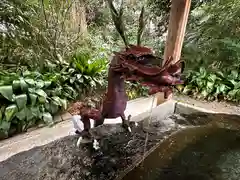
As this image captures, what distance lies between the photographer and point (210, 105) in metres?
3.73

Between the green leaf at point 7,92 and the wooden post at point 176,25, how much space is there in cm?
168

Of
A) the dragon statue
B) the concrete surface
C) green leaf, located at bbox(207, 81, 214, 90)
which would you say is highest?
the dragon statue

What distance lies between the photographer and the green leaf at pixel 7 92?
2.13 metres

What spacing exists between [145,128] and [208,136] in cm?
62

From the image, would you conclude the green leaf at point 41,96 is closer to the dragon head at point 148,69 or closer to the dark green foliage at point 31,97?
the dark green foliage at point 31,97

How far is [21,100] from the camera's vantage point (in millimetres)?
2203

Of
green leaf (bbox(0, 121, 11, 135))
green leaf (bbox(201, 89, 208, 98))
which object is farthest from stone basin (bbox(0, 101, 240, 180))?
green leaf (bbox(201, 89, 208, 98))

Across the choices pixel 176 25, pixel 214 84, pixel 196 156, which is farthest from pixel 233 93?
pixel 196 156

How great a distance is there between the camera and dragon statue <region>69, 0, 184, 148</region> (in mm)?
1110

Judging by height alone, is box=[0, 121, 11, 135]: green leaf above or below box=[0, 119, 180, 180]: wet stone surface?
below

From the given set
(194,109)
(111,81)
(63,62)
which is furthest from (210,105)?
(111,81)

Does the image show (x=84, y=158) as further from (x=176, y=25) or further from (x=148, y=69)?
(x=176, y=25)

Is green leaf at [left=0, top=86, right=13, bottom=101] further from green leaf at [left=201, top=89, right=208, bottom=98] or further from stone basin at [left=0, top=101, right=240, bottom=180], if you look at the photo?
green leaf at [left=201, top=89, right=208, bottom=98]

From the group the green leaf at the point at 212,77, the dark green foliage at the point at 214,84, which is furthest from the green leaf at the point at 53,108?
the green leaf at the point at 212,77
